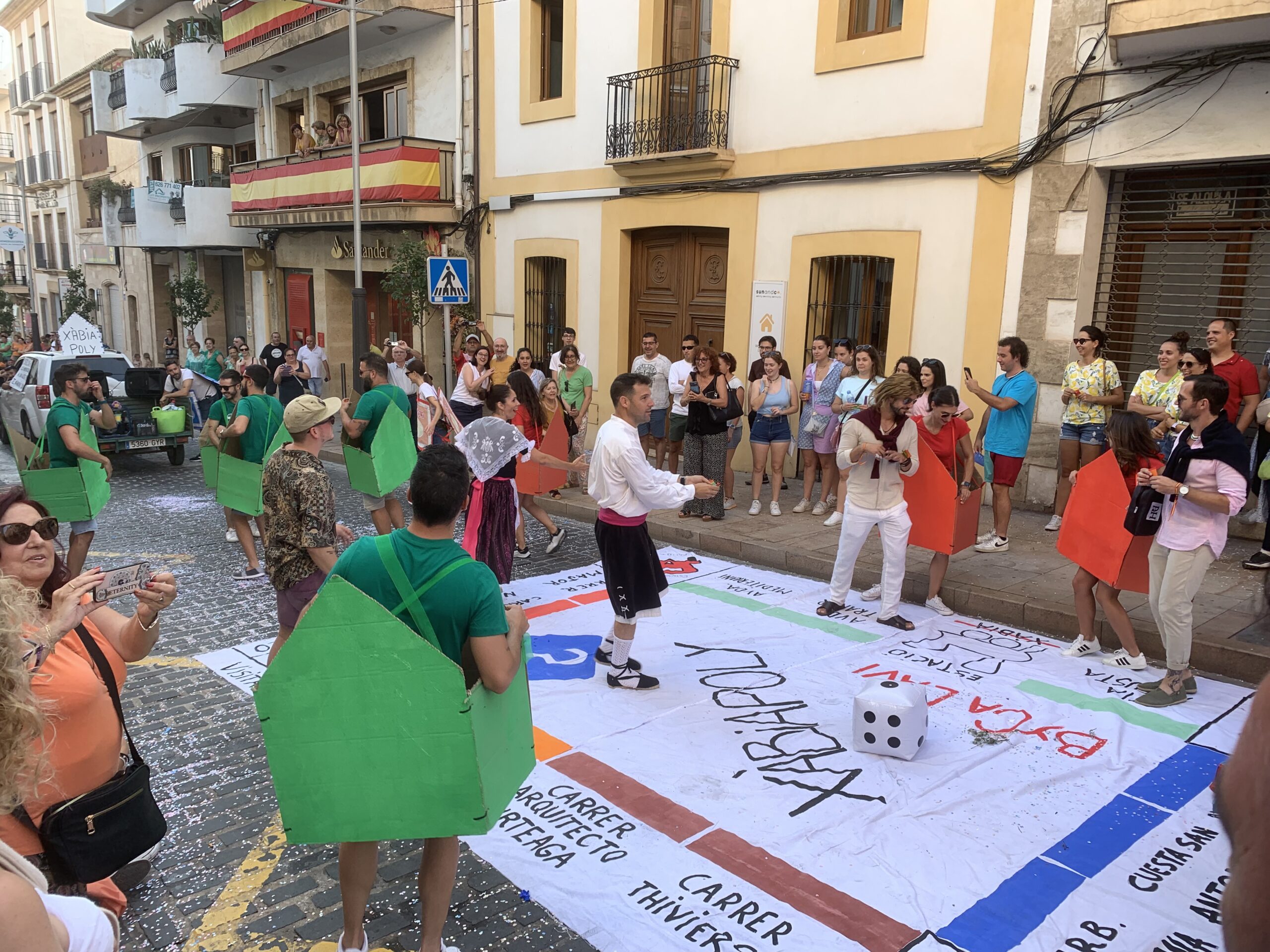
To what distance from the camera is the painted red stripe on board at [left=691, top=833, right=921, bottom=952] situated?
135 inches

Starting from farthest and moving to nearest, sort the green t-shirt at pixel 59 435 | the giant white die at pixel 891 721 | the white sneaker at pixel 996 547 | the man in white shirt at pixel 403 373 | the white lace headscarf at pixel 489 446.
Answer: the man in white shirt at pixel 403 373 < the white sneaker at pixel 996 547 < the green t-shirt at pixel 59 435 < the white lace headscarf at pixel 489 446 < the giant white die at pixel 891 721

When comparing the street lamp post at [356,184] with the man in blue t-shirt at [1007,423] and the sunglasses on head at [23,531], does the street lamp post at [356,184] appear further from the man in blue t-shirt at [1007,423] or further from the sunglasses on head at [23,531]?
the sunglasses on head at [23,531]

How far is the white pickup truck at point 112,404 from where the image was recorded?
1345cm

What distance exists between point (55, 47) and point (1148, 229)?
43.1m

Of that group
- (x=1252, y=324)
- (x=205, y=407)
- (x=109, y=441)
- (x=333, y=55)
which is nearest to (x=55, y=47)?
(x=333, y=55)

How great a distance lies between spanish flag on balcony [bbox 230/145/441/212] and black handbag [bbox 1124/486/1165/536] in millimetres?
14367

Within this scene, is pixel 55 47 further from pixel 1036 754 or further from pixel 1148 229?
pixel 1036 754

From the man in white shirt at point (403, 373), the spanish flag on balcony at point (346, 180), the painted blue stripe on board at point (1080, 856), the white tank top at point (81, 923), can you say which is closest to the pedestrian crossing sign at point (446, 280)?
the man in white shirt at point (403, 373)

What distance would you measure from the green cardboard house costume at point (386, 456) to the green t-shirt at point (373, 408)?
0.03 metres

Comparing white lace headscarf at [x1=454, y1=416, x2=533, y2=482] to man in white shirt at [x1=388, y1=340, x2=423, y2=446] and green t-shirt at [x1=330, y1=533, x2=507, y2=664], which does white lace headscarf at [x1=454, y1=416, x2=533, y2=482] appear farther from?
man in white shirt at [x1=388, y1=340, x2=423, y2=446]

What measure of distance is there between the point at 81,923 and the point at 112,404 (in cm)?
1334

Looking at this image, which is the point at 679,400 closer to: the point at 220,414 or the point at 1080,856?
the point at 220,414

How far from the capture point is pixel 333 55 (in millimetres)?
20125

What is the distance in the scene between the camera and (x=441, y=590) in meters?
2.97
